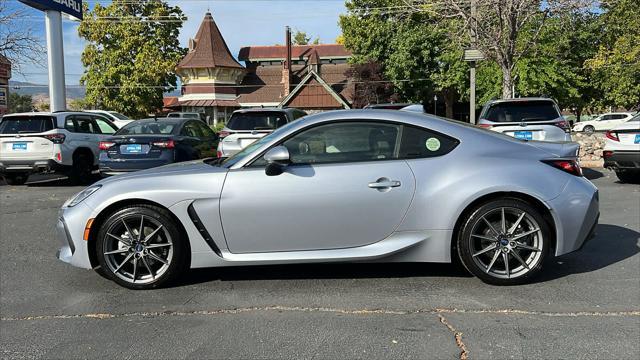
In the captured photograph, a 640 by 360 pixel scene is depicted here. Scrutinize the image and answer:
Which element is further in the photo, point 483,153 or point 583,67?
point 583,67

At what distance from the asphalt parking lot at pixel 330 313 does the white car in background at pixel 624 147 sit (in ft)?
16.6

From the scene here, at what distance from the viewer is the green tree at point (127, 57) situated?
44.0 meters

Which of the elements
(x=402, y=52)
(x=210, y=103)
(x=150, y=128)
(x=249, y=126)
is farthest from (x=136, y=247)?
(x=210, y=103)

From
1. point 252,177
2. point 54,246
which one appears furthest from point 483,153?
point 54,246

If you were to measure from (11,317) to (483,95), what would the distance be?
113ft

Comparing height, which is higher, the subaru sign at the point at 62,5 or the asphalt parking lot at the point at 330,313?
the subaru sign at the point at 62,5

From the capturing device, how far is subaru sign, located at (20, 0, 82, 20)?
703 inches

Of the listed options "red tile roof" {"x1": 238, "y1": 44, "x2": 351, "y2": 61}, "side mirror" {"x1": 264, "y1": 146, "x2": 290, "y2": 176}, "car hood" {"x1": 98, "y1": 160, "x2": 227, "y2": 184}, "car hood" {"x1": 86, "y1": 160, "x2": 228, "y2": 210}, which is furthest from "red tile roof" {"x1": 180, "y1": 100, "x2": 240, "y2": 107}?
"side mirror" {"x1": 264, "y1": 146, "x2": 290, "y2": 176}

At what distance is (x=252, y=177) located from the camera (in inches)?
175

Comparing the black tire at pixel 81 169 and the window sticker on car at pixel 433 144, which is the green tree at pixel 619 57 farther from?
the window sticker on car at pixel 433 144

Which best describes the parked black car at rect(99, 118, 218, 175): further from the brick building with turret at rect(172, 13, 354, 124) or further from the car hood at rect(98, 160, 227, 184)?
the brick building with turret at rect(172, 13, 354, 124)

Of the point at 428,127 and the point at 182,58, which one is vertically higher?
the point at 182,58

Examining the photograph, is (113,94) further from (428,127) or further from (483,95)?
(428,127)

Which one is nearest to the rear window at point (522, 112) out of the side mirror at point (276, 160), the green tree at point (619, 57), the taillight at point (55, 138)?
the side mirror at point (276, 160)
